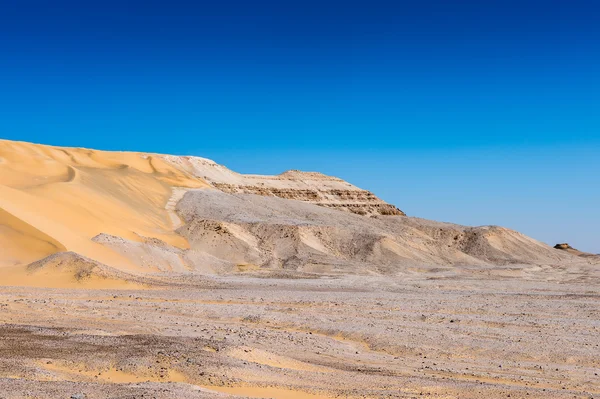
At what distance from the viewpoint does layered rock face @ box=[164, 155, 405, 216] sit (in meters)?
74.4

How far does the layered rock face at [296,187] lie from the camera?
74375 millimetres

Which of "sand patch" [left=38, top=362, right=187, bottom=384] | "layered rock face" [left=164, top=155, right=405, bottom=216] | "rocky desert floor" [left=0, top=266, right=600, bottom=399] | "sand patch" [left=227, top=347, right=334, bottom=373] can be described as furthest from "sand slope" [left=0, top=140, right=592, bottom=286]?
"sand patch" [left=38, top=362, right=187, bottom=384]

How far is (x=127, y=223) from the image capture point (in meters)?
46.9

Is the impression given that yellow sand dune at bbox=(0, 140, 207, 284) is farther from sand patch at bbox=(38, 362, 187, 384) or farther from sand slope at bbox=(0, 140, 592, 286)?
sand patch at bbox=(38, 362, 187, 384)

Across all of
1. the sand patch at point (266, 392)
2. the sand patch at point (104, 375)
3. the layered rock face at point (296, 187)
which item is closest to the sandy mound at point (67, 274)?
the sand patch at point (104, 375)

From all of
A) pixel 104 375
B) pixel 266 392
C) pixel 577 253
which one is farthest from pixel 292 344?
pixel 577 253

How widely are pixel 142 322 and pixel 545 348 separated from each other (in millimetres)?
11088

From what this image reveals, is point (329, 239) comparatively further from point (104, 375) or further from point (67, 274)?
point (104, 375)

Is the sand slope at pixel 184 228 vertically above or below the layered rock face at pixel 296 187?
below

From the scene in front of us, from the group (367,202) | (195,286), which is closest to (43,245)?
(195,286)

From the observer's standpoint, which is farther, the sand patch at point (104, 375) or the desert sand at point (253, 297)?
the desert sand at point (253, 297)

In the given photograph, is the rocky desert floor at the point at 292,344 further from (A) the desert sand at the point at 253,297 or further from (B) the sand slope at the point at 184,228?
(B) the sand slope at the point at 184,228

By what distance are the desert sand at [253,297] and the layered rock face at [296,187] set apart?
Answer: 309cm

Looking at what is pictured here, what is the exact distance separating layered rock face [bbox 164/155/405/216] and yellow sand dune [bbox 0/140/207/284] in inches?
150
